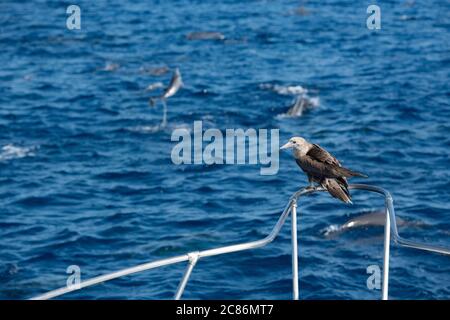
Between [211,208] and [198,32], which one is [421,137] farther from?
[198,32]


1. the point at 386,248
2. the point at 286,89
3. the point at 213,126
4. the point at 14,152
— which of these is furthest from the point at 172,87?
the point at 386,248

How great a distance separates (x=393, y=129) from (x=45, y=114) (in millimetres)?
11330

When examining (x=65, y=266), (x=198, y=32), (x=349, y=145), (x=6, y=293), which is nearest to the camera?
(x=6, y=293)

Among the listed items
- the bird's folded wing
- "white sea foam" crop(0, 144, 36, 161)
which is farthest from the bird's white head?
"white sea foam" crop(0, 144, 36, 161)

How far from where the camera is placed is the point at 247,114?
2898cm

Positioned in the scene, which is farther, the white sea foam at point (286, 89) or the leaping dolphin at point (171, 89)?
the white sea foam at point (286, 89)

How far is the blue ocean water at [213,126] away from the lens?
19094 mm

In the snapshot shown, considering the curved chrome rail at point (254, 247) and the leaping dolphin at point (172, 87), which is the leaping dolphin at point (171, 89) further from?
the curved chrome rail at point (254, 247)

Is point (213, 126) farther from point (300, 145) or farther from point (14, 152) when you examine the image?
point (300, 145)

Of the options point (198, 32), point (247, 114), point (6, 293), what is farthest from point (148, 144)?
point (198, 32)

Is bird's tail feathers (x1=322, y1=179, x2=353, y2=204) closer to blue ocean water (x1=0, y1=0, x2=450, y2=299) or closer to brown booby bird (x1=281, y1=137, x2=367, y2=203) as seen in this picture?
brown booby bird (x1=281, y1=137, x2=367, y2=203)

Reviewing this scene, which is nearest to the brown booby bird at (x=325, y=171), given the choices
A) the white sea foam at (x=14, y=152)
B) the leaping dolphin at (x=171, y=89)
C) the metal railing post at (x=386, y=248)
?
the metal railing post at (x=386, y=248)

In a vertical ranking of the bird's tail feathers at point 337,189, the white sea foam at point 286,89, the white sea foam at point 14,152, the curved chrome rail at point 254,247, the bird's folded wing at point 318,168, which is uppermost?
the curved chrome rail at point 254,247

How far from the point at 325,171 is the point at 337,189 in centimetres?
24
